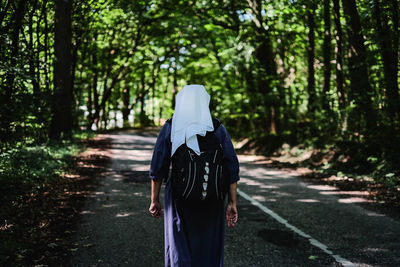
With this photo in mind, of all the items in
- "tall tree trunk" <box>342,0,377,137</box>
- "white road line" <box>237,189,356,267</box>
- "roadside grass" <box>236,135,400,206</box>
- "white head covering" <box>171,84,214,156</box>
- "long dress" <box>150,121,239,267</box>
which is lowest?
"white road line" <box>237,189,356,267</box>

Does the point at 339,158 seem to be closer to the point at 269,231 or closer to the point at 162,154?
the point at 269,231

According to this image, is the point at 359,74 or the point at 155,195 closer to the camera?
the point at 155,195

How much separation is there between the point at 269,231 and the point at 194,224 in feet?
10.2

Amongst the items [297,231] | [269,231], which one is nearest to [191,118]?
[269,231]

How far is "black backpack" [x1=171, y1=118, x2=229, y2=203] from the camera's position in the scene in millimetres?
2721

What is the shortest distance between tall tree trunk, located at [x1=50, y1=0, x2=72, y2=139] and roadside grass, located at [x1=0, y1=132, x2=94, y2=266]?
3.55 m

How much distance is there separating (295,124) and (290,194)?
9.73 metres

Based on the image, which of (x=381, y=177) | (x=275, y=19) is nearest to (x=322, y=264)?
(x=381, y=177)

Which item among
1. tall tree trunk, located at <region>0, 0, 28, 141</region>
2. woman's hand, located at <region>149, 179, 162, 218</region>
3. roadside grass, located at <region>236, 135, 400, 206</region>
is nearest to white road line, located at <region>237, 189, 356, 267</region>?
woman's hand, located at <region>149, 179, 162, 218</region>

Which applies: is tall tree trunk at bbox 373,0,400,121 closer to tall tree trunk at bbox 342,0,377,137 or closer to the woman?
tall tree trunk at bbox 342,0,377,137

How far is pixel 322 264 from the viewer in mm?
4285

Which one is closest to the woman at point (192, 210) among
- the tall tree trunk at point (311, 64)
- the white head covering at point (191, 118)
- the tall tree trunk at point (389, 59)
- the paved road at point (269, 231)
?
the white head covering at point (191, 118)

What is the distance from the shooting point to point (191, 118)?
2.81 meters

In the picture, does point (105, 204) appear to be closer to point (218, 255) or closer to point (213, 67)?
A: point (218, 255)
